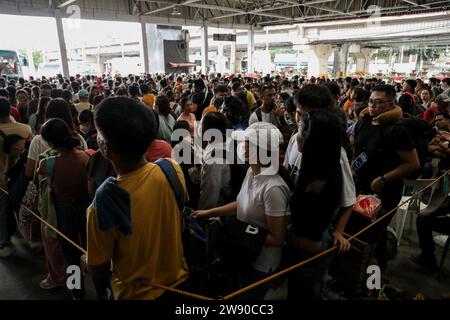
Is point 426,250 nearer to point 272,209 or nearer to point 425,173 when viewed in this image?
point 425,173

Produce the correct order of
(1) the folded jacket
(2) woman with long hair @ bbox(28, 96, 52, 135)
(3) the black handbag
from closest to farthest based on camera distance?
(1) the folded jacket → (3) the black handbag → (2) woman with long hair @ bbox(28, 96, 52, 135)

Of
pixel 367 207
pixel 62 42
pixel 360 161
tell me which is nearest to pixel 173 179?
pixel 367 207

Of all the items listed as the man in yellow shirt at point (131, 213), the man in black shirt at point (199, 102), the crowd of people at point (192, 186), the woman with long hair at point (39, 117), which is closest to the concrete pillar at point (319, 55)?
the man in black shirt at point (199, 102)

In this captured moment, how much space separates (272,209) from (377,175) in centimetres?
134

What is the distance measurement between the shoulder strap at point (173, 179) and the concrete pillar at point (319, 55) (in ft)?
80.0

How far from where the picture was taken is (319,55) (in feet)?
79.4

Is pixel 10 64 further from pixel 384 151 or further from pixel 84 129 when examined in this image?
pixel 384 151

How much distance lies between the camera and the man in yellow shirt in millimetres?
1119

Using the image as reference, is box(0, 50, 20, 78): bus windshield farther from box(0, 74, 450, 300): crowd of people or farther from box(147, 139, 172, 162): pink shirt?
box(147, 139, 172, 162): pink shirt

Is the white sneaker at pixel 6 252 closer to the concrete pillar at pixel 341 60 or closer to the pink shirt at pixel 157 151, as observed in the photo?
the pink shirt at pixel 157 151

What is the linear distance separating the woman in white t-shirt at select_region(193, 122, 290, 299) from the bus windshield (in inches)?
611

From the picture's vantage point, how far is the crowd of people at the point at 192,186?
1181 mm

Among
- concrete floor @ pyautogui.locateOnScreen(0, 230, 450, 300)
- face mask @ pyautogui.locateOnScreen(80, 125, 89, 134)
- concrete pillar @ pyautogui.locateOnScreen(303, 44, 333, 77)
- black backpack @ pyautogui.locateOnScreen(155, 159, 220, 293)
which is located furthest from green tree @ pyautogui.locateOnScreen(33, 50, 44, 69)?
black backpack @ pyautogui.locateOnScreen(155, 159, 220, 293)

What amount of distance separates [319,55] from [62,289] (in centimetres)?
2535
